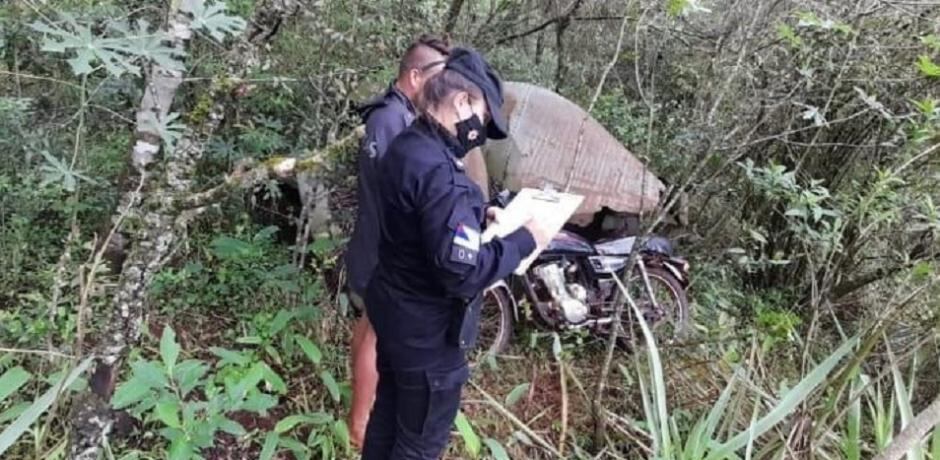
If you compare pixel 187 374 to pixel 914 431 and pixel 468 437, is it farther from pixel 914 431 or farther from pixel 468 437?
pixel 914 431

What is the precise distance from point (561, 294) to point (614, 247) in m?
0.42

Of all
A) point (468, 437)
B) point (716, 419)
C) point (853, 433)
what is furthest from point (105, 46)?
point (853, 433)

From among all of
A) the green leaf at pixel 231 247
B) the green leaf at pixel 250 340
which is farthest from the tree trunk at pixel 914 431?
the green leaf at pixel 231 247

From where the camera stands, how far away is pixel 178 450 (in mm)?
2268

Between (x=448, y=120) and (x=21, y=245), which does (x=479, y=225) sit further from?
(x=21, y=245)

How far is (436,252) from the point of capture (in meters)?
2.04

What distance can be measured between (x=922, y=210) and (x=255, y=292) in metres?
3.16

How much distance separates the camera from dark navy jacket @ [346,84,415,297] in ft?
8.73

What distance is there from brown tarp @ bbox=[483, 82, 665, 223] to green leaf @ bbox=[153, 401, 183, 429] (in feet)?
7.47

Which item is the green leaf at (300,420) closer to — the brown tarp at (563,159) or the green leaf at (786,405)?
the green leaf at (786,405)

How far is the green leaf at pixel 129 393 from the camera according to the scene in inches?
83.7

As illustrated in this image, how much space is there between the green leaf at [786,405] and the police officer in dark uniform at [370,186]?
1.32 meters

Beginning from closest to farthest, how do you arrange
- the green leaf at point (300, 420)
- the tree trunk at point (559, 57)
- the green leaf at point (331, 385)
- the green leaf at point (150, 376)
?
the green leaf at point (150, 376)
the green leaf at point (300, 420)
the green leaf at point (331, 385)
the tree trunk at point (559, 57)

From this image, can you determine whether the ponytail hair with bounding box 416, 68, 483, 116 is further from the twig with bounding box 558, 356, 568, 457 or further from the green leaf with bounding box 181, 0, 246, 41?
the twig with bounding box 558, 356, 568, 457
